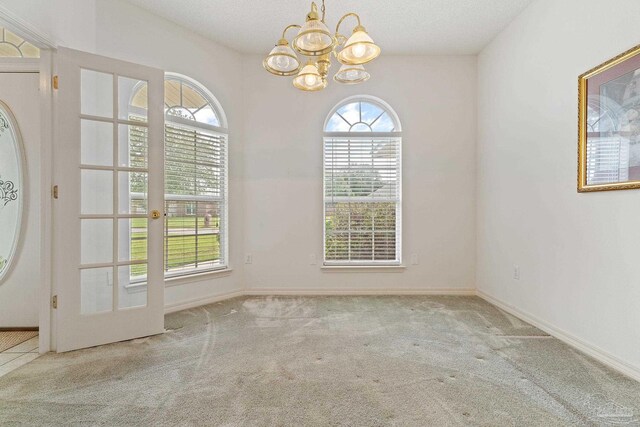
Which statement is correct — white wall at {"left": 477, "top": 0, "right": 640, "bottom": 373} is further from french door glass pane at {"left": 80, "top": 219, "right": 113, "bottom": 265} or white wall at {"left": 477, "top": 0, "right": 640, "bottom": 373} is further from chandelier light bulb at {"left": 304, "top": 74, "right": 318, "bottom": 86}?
french door glass pane at {"left": 80, "top": 219, "right": 113, "bottom": 265}

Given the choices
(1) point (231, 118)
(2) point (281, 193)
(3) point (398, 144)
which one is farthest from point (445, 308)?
(1) point (231, 118)

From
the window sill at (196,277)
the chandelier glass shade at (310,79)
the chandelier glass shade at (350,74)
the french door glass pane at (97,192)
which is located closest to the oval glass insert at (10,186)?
the french door glass pane at (97,192)

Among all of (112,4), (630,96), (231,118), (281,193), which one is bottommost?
(281,193)

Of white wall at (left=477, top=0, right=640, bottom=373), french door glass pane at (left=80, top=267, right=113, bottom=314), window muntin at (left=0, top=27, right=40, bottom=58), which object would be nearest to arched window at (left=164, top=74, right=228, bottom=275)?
french door glass pane at (left=80, top=267, right=113, bottom=314)

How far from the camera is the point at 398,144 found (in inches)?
151

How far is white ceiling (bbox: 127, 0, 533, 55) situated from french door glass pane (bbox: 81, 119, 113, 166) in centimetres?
132

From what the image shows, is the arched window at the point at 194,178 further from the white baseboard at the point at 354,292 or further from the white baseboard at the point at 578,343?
the white baseboard at the point at 578,343

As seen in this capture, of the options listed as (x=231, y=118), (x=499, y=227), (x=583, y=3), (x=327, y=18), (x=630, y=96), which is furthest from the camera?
(x=231, y=118)

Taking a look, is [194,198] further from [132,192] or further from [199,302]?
[199,302]

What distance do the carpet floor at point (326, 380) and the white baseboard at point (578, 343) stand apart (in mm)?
73

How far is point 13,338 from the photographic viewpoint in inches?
99.7

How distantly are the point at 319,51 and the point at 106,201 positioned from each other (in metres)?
2.02

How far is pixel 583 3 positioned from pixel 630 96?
2.88ft

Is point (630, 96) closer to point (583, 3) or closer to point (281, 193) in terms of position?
point (583, 3)
